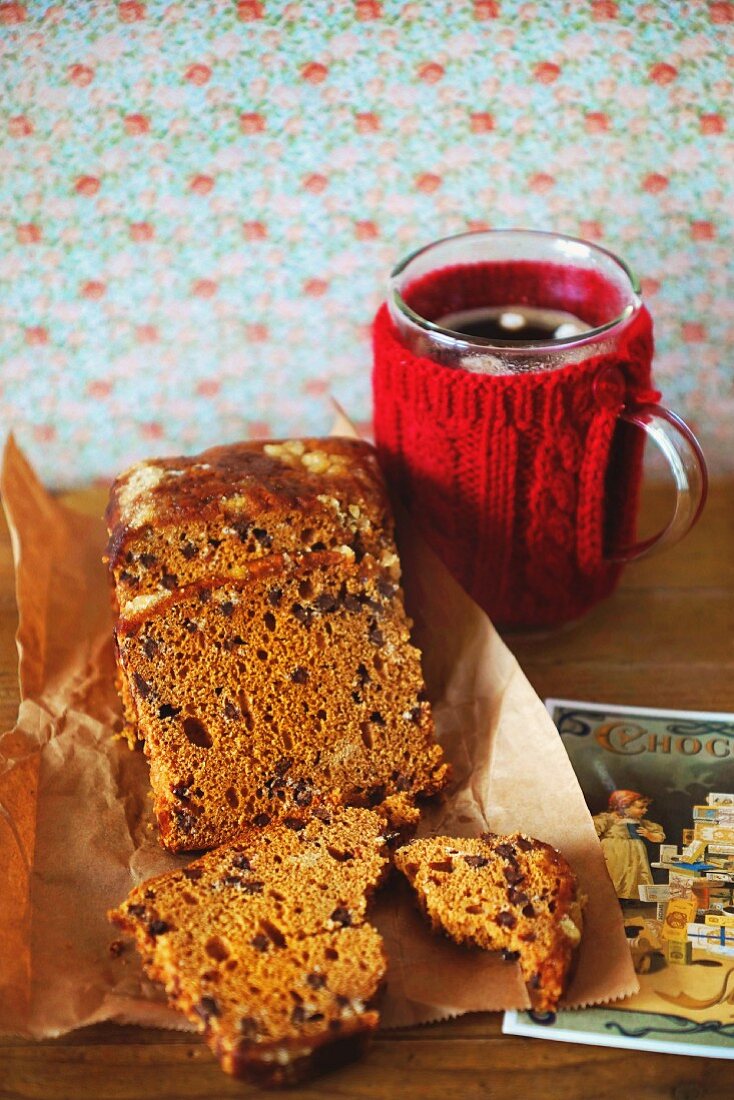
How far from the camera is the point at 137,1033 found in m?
0.88

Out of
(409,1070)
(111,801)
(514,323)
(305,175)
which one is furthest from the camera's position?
(305,175)

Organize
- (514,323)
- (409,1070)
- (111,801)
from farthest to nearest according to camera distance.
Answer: (514,323)
(111,801)
(409,1070)

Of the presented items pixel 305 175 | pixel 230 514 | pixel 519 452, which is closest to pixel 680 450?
pixel 519 452

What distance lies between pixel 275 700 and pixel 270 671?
28mm

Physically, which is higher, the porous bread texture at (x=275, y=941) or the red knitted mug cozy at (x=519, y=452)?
the red knitted mug cozy at (x=519, y=452)

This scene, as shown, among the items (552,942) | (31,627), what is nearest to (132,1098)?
(552,942)

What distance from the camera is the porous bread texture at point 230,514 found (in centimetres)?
110

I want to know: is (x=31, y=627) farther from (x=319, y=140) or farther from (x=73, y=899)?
(x=319, y=140)

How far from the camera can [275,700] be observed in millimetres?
1085

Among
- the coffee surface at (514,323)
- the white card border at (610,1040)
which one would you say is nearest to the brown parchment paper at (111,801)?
the white card border at (610,1040)

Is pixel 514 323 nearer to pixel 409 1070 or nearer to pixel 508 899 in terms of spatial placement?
pixel 508 899

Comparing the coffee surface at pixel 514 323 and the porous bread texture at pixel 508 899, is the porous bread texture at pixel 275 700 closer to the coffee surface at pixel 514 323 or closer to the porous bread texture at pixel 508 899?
the porous bread texture at pixel 508 899

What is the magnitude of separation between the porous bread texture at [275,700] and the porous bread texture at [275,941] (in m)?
0.06

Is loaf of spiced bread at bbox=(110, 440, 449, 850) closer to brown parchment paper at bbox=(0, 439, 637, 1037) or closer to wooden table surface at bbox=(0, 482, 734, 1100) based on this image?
brown parchment paper at bbox=(0, 439, 637, 1037)
